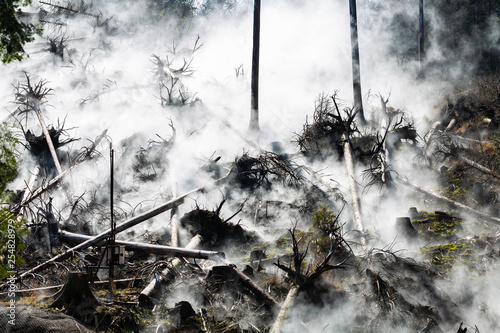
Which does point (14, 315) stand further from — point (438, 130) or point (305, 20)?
point (305, 20)

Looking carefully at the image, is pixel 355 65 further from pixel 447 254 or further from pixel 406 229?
pixel 447 254

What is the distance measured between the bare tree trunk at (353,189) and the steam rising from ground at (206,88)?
1.17 ft

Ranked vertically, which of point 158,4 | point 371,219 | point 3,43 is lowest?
point 371,219

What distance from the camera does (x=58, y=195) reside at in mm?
8305

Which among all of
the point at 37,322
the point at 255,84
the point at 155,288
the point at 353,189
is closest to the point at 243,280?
the point at 155,288

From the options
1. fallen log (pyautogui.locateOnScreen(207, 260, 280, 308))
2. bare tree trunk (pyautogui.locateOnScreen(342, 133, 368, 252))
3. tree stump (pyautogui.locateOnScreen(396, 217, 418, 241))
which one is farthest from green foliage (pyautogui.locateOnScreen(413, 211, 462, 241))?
fallen log (pyautogui.locateOnScreen(207, 260, 280, 308))

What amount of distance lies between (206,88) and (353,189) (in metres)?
8.56

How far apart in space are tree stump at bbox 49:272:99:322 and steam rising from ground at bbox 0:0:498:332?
2440mm

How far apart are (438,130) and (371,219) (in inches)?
231

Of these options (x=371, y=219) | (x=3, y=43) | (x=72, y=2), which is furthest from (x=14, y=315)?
(x=72, y=2)

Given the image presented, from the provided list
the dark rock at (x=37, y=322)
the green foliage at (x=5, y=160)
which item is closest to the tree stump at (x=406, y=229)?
the dark rock at (x=37, y=322)

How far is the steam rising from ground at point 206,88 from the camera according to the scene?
9258 millimetres

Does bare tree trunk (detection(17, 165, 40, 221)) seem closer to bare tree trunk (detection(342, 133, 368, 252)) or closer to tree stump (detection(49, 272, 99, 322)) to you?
tree stump (detection(49, 272, 99, 322))

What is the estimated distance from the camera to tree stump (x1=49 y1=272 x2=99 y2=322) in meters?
4.16
